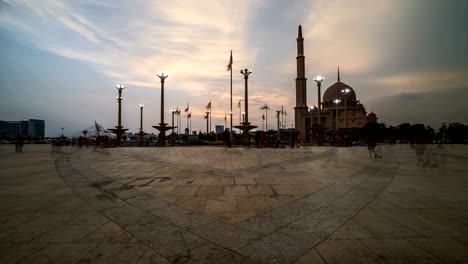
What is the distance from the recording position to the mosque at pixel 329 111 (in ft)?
233

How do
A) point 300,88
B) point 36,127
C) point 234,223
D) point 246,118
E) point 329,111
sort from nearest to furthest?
point 234,223
point 246,118
point 300,88
point 329,111
point 36,127

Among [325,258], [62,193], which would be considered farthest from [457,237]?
[62,193]

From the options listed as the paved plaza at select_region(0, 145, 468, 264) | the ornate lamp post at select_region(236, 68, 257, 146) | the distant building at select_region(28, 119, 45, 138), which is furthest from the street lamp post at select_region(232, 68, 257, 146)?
the distant building at select_region(28, 119, 45, 138)

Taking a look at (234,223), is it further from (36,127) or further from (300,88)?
(36,127)

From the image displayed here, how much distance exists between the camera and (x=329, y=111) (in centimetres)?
8038

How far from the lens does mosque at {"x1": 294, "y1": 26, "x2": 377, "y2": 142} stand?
71125 millimetres

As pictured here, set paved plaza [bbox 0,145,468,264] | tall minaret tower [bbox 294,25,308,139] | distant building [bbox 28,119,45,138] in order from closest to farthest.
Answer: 1. paved plaza [bbox 0,145,468,264]
2. tall minaret tower [bbox 294,25,308,139]
3. distant building [bbox 28,119,45,138]

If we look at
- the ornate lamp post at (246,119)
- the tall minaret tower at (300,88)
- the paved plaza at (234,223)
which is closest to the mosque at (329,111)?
the tall minaret tower at (300,88)

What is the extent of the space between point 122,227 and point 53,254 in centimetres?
93

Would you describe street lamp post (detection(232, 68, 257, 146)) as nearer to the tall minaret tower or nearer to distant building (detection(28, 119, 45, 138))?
the tall minaret tower

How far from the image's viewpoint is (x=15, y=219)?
376cm

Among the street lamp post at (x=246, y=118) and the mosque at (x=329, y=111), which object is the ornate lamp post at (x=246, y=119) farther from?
the mosque at (x=329, y=111)

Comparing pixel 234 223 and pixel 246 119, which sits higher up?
pixel 246 119

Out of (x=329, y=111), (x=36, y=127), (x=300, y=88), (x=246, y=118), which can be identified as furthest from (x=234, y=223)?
(x=36, y=127)
